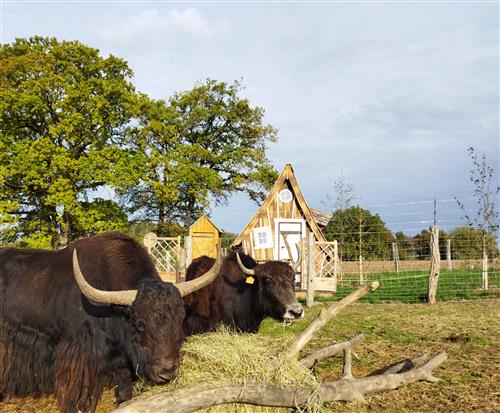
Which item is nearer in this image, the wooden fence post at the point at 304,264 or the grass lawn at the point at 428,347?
the grass lawn at the point at 428,347

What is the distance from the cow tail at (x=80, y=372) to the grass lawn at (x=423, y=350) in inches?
46.9

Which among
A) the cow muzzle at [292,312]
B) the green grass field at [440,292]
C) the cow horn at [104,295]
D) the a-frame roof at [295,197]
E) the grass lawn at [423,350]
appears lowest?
the grass lawn at [423,350]

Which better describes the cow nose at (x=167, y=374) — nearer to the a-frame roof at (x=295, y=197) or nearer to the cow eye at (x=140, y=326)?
the cow eye at (x=140, y=326)

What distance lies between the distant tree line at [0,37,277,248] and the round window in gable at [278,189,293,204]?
8.20 m

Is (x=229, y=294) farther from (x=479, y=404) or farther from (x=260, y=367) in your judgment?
(x=479, y=404)

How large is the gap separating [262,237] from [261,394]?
1858 cm

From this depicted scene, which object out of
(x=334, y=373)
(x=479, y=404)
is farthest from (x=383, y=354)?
(x=479, y=404)

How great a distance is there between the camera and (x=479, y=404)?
541 cm

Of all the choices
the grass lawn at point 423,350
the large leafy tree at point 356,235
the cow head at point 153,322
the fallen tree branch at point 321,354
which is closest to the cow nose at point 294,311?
the grass lawn at point 423,350

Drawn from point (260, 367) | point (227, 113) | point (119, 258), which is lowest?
point (260, 367)

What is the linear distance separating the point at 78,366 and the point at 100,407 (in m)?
1.51

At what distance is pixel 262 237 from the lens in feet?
75.1

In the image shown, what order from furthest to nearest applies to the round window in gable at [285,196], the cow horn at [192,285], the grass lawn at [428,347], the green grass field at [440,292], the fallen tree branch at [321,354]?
the round window in gable at [285,196] → the green grass field at [440,292] → the fallen tree branch at [321,354] → the grass lawn at [428,347] → the cow horn at [192,285]

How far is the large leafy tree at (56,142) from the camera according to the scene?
77.7ft
